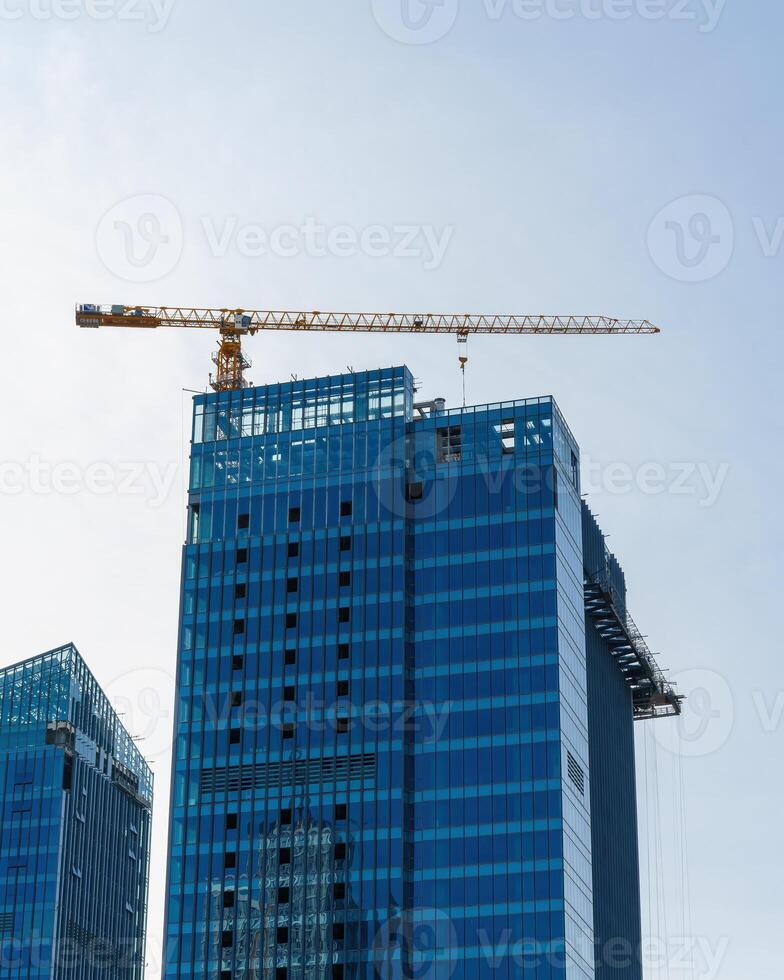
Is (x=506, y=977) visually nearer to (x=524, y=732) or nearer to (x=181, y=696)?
(x=524, y=732)

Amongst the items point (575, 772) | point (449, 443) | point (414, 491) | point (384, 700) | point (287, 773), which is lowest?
point (287, 773)

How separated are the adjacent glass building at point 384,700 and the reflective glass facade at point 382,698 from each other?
22 cm

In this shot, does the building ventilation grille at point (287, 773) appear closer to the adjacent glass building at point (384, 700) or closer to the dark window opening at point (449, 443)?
the adjacent glass building at point (384, 700)

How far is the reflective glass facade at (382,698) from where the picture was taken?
17138 cm

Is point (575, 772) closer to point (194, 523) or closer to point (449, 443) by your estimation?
point (449, 443)

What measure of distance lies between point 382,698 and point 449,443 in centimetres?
2732

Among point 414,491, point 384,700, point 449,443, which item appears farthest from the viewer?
point 449,443

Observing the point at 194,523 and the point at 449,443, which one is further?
the point at 194,523

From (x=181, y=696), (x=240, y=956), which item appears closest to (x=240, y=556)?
(x=181, y=696)

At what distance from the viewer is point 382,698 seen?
180250 millimetres

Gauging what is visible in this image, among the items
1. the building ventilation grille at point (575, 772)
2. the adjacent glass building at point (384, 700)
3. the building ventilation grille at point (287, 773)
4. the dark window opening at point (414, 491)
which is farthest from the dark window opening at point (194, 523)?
the building ventilation grille at point (575, 772)

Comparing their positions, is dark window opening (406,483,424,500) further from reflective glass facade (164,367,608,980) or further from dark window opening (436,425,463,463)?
dark window opening (436,425,463,463)

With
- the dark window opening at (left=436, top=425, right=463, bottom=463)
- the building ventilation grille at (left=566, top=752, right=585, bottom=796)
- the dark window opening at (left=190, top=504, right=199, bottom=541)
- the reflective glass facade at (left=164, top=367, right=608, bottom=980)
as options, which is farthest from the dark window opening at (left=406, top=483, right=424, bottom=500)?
the building ventilation grille at (left=566, top=752, right=585, bottom=796)

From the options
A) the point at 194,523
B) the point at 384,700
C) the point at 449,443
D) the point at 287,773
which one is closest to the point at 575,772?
the point at 384,700
